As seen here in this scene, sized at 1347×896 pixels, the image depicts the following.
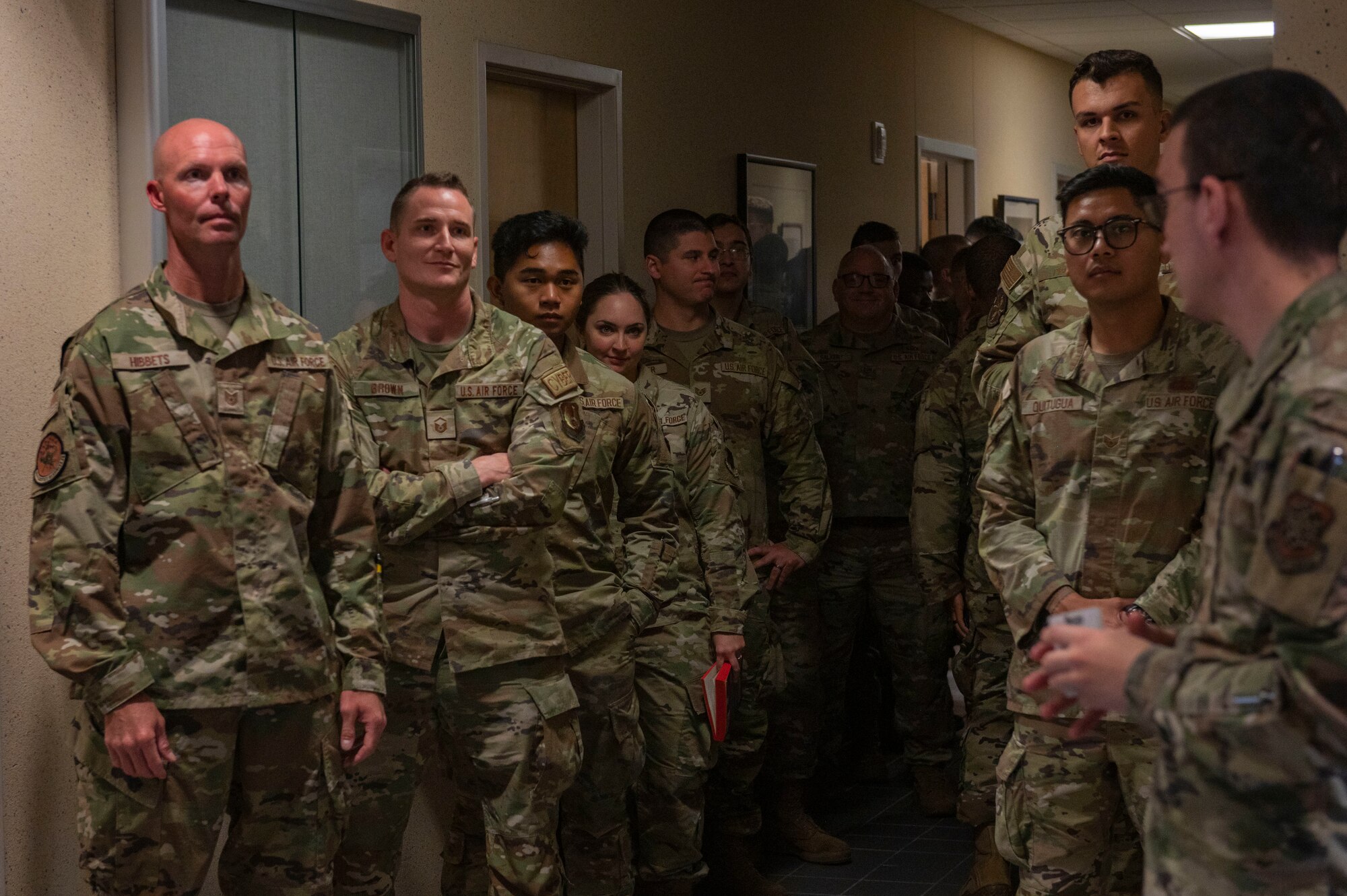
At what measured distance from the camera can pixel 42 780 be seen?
3.05 meters

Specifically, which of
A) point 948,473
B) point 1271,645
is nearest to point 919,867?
point 948,473

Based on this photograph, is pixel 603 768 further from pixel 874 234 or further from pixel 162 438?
pixel 874 234

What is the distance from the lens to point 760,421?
4.53m

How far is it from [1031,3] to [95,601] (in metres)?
6.55

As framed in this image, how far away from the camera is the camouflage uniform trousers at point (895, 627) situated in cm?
505

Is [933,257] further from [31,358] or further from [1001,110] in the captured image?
[31,358]

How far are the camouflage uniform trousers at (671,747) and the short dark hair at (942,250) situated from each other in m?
3.78

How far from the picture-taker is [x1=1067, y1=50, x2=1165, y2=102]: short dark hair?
3.25 metres

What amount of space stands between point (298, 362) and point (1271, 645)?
1882mm

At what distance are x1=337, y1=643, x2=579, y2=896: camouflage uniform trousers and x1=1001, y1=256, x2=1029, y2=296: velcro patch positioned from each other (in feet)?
4.38

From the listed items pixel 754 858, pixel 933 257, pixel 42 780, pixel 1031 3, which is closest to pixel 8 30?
pixel 42 780

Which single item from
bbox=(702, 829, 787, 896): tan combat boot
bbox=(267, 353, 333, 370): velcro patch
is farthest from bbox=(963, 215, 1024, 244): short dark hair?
bbox=(267, 353, 333, 370): velcro patch

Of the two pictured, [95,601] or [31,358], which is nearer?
[95,601]

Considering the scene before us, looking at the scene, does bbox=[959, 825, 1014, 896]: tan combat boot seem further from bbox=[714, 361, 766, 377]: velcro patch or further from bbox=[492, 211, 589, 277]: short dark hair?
bbox=[492, 211, 589, 277]: short dark hair
